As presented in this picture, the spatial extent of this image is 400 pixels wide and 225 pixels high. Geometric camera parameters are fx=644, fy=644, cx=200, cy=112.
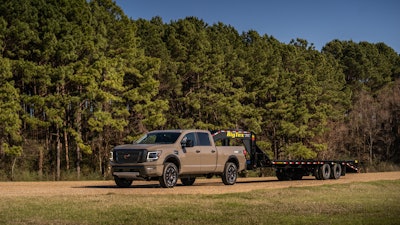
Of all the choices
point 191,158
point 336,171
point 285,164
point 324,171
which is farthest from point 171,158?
point 336,171

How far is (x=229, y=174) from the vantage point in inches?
995

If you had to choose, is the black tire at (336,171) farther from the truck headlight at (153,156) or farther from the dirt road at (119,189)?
the truck headlight at (153,156)

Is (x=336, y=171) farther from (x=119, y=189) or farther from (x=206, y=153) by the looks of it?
(x=119, y=189)

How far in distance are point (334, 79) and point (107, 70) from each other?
4224 centimetres

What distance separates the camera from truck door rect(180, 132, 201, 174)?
74.9 ft

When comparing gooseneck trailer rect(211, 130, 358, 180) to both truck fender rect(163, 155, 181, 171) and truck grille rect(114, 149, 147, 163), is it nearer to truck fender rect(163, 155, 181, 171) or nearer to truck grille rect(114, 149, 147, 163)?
truck fender rect(163, 155, 181, 171)

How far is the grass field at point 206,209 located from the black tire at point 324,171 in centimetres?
1167

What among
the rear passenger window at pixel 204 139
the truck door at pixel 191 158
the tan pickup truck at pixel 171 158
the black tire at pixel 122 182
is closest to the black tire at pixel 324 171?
the tan pickup truck at pixel 171 158

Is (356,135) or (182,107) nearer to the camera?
(182,107)

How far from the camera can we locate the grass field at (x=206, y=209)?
12.9m

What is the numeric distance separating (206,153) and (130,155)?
320 centimetres

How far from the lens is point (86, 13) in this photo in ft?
141

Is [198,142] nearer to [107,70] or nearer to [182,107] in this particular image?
[107,70]

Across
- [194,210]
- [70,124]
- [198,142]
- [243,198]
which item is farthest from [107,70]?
[194,210]
